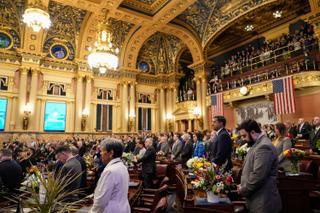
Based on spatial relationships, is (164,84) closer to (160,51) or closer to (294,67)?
(160,51)

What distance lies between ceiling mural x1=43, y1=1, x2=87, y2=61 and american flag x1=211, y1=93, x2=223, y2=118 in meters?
9.67

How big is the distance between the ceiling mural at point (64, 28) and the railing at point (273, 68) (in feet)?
31.6

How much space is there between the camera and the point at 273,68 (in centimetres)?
1206

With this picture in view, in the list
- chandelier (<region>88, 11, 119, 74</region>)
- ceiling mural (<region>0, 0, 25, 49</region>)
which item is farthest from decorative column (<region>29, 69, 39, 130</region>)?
chandelier (<region>88, 11, 119, 74</region>)

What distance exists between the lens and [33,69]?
1301 cm

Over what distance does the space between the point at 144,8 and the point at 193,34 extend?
156 inches

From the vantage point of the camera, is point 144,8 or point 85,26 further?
point 85,26

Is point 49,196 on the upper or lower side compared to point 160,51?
lower

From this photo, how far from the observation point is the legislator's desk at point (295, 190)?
3.14 m

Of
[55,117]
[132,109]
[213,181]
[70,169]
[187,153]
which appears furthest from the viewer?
[132,109]

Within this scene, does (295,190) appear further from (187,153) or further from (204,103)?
(204,103)

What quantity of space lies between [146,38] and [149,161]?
12.4 metres

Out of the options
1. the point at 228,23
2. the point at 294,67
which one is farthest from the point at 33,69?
the point at 294,67

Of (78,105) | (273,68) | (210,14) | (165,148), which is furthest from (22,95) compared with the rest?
(273,68)
